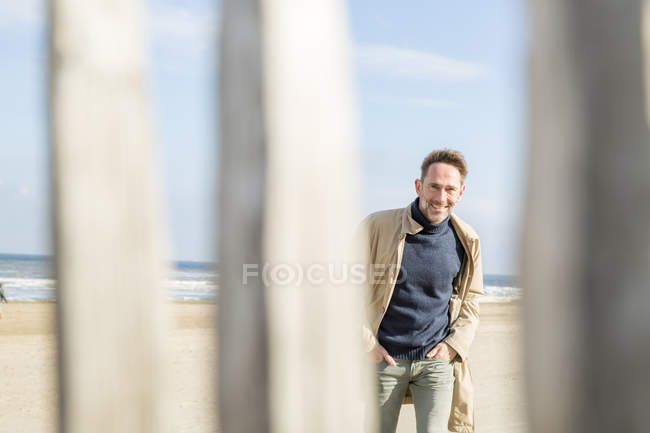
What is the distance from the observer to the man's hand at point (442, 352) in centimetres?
317

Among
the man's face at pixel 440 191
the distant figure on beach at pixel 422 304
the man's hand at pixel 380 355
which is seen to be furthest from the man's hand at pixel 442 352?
the man's face at pixel 440 191

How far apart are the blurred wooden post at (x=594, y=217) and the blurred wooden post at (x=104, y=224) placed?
59 cm

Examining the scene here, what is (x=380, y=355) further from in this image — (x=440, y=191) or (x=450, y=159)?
(x=450, y=159)

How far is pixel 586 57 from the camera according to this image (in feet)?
2.72

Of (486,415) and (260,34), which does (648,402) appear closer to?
(260,34)

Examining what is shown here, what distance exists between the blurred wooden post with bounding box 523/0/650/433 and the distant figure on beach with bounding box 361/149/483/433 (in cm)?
230

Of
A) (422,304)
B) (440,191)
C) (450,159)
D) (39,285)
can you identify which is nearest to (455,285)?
(422,304)

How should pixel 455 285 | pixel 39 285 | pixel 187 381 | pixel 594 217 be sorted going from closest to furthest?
pixel 594 217, pixel 455 285, pixel 187 381, pixel 39 285

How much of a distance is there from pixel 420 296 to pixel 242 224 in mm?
2313

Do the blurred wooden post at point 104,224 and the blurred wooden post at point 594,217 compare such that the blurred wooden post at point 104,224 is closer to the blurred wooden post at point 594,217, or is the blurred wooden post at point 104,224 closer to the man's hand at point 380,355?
the blurred wooden post at point 594,217

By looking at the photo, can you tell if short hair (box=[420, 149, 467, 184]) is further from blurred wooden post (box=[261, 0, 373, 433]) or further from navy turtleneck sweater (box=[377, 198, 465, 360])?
blurred wooden post (box=[261, 0, 373, 433])

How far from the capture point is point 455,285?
11.1 ft

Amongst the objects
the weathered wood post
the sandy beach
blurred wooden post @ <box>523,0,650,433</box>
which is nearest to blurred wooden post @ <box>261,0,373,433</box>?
the weathered wood post

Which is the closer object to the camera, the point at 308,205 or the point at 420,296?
the point at 308,205
